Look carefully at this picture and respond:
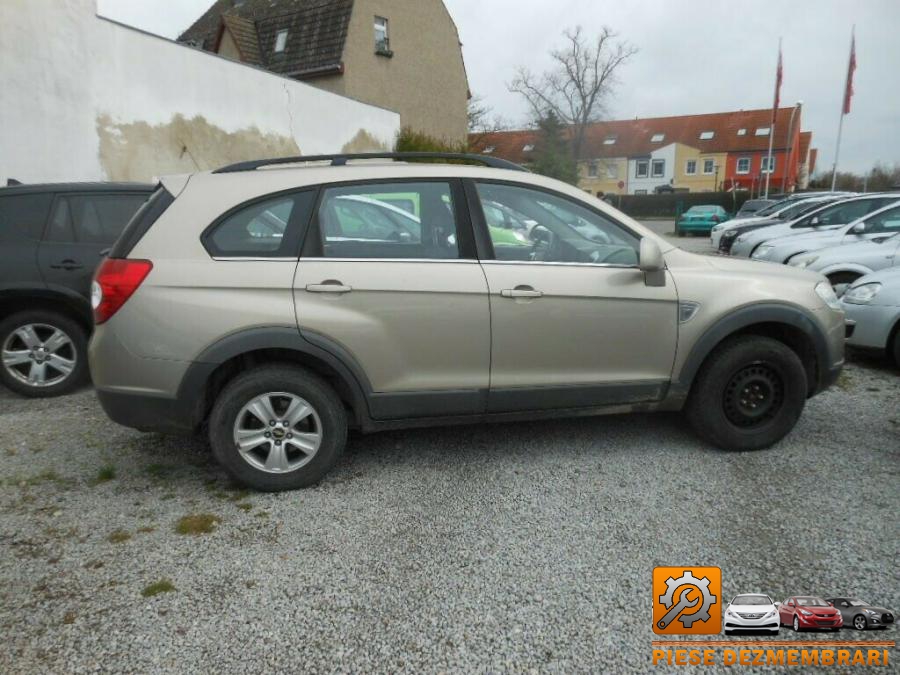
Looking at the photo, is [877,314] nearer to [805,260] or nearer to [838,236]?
[805,260]

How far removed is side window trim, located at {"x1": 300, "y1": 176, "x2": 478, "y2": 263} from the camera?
3475 millimetres

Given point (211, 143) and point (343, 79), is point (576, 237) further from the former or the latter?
point (343, 79)

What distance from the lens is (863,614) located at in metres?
2.49

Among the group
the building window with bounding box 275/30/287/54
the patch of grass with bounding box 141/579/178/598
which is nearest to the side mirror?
the patch of grass with bounding box 141/579/178/598

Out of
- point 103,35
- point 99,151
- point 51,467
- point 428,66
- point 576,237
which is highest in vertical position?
point 428,66

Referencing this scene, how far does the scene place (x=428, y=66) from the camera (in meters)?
25.8

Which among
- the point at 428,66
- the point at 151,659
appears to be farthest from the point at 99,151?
the point at 428,66

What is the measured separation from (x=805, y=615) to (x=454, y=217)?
2463mm

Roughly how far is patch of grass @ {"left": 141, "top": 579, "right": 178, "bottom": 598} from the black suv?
3300 millimetres

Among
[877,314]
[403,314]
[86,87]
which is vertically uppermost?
[86,87]

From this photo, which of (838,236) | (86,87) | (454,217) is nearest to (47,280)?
(454,217)

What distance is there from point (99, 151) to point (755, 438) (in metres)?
10.1

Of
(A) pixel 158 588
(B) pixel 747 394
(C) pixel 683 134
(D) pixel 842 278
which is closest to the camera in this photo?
(A) pixel 158 588

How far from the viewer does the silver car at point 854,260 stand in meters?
7.57
